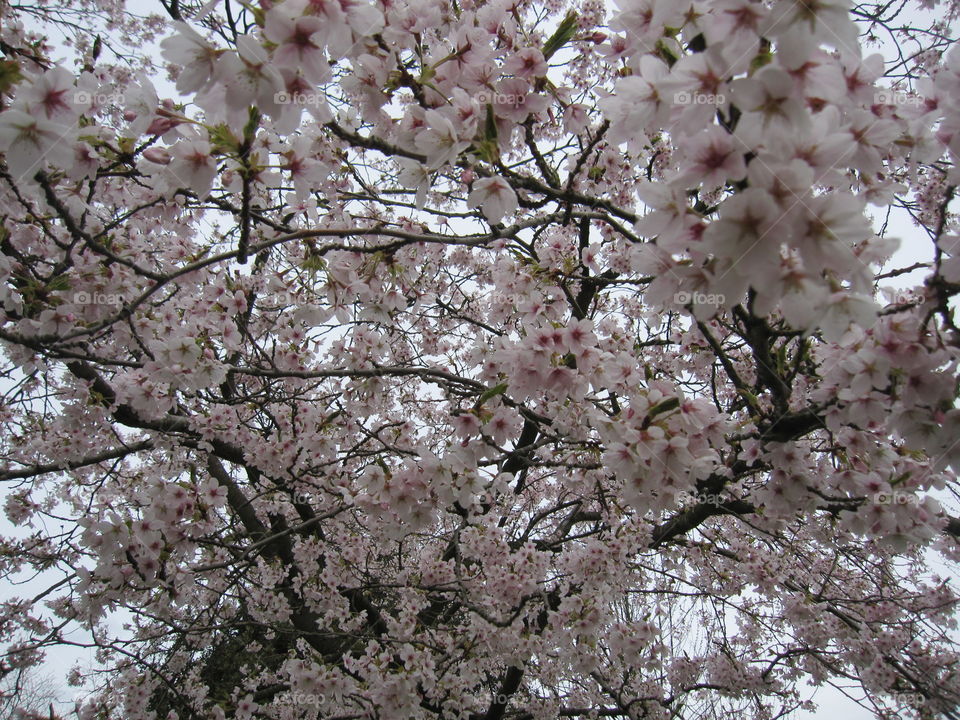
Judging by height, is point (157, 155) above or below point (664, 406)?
above

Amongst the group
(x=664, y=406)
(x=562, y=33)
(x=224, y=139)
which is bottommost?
(x=664, y=406)

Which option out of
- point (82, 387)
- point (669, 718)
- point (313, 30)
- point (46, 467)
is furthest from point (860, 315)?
point (46, 467)

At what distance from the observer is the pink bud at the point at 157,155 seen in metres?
1.61

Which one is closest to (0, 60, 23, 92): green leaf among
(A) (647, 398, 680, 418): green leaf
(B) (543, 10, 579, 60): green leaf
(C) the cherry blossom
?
(C) the cherry blossom

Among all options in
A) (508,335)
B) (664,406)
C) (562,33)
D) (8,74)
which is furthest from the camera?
(508,335)

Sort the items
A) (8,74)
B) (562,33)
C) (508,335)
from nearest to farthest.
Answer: (8,74) → (562,33) → (508,335)

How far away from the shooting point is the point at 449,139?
5.05 ft

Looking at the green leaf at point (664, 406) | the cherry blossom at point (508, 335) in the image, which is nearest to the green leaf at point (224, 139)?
the cherry blossom at point (508, 335)

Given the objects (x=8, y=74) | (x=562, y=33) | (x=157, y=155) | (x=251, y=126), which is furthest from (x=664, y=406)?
(x=8, y=74)

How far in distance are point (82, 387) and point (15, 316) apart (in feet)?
1.96

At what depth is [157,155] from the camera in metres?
1.61

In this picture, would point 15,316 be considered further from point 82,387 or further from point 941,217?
point 941,217

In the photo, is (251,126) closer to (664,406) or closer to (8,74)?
(8,74)

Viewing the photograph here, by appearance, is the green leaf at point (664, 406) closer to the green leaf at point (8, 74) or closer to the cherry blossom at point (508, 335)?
the cherry blossom at point (508, 335)
